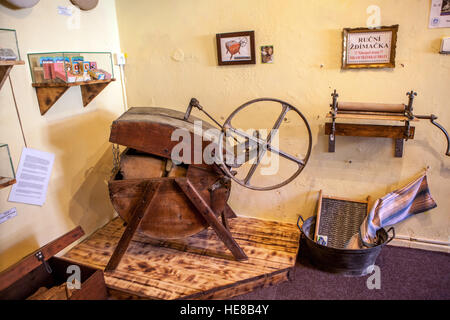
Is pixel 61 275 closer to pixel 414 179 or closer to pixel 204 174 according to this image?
pixel 204 174

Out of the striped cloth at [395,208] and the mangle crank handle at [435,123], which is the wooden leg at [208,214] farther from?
the mangle crank handle at [435,123]

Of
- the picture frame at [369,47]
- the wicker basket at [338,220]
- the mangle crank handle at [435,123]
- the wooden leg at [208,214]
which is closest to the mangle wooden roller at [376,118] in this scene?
the mangle crank handle at [435,123]

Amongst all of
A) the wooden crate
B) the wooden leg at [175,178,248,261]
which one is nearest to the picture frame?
the wooden leg at [175,178,248,261]


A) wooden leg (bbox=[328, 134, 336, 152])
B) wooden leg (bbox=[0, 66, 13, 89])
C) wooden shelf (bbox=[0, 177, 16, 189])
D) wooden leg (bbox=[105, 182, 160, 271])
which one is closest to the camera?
wooden shelf (bbox=[0, 177, 16, 189])

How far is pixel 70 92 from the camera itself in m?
2.69

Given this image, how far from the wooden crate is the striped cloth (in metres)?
1.91

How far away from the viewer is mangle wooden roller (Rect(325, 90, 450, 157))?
2.35 meters

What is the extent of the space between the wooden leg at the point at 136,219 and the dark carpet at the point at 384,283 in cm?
89

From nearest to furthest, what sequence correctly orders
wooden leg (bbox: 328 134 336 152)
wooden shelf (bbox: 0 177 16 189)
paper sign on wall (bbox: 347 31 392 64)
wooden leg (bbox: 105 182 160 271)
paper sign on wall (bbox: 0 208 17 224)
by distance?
wooden shelf (bbox: 0 177 16 189)
paper sign on wall (bbox: 0 208 17 224)
wooden leg (bbox: 105 182 160 271)
paper sign on wall (bbox: 347 31 392 64)
wooden leg (bbox: 328 134 336 152)

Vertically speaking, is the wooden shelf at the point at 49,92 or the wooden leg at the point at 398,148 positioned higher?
the wooden shelf at the point at 49,92

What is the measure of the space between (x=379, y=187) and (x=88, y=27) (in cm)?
276

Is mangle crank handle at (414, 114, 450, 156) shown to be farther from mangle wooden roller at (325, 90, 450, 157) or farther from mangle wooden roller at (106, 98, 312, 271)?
mangle wooden roller at (106, 98, 312, 271)

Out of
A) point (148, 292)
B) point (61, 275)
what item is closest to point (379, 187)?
point (148, 292)

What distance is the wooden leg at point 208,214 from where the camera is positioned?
232 cm
